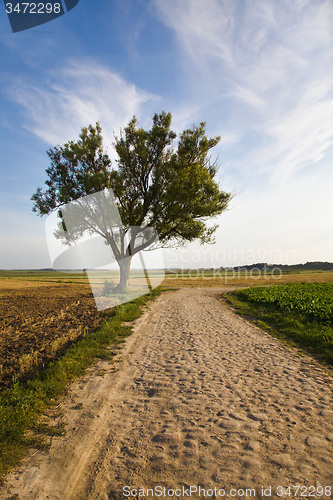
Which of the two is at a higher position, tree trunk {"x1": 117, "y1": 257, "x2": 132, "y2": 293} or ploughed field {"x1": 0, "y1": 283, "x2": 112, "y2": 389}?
tree trunk {"x1": 117, "y1": 257, "x2": 132, "y2": 293}

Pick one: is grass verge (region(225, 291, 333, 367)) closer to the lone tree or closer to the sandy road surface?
the sandy road surface

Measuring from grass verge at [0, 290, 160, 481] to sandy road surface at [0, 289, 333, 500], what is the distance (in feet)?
0.95

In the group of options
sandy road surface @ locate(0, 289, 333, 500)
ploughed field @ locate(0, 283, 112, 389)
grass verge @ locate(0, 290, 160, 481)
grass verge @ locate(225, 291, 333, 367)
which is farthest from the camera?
grass verge @ locate(225, 291, 333, 367)

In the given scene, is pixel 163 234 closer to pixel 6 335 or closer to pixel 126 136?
pixel 126 136

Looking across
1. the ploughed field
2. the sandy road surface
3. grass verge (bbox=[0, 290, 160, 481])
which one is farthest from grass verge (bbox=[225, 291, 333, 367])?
the ploughed field

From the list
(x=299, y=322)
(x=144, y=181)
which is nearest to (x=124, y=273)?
(x=144, y=181)

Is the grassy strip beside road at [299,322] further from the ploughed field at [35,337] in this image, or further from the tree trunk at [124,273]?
the tree trunk at [124,273]

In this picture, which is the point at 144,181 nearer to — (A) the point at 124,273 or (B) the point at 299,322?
(A) the point at 124,273

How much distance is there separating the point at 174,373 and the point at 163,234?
20.9 m

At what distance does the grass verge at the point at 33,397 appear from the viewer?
11.9 ft

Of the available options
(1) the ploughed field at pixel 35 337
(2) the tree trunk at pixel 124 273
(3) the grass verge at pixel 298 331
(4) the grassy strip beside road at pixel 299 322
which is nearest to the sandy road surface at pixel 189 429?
(3) the grass verge at pixel 298 331

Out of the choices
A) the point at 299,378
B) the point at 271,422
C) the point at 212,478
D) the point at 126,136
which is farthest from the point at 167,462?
the point at 126,136

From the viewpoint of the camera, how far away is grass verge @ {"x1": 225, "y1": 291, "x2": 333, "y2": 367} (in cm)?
803

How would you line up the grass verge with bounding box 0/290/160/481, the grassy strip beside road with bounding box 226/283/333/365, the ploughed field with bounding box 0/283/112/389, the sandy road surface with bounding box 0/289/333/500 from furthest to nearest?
1. the grassy strip beside road with bounding box 226/283/333/365
2. the ploughed field with bounding box 0/283/112/389
3. the grass verge with bounding box 0/290/160/481
4. the sandy road surface with bounding box 0/289/333/500
